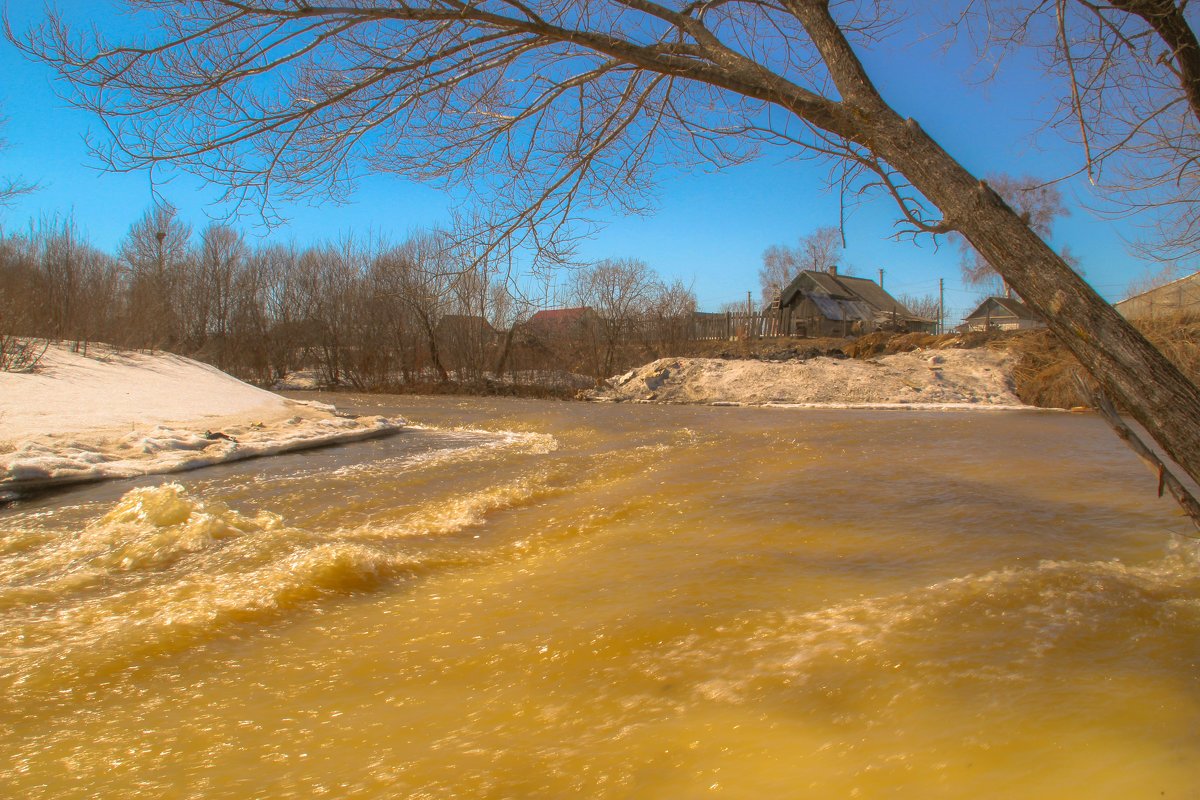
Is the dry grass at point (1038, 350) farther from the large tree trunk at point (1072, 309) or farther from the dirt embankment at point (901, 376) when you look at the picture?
the large tree trunk at point (1072, 309)

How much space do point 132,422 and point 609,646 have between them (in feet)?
27.4

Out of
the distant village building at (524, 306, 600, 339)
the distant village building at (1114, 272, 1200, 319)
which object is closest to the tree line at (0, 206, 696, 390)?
the distant village building at (524, 306, 600, 339)

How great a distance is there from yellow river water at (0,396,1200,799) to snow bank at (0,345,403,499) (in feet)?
3.76

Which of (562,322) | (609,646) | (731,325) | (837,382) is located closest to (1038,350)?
(837,382)

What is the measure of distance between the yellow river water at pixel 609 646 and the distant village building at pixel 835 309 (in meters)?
31.5

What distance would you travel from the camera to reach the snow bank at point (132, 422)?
686 cm

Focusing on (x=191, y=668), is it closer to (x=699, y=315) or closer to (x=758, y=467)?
(x=758, y=467)

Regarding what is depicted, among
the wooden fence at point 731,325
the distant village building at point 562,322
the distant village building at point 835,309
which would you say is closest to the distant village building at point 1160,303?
the distant village building at point 562,322

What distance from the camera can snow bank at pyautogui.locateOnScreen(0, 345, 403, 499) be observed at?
6859 mm

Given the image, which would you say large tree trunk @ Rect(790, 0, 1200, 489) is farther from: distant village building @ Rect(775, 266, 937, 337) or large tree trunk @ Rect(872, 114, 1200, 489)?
distant village building @ Rect(775, 266, 937, 337)

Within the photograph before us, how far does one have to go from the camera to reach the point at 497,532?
5.02 m

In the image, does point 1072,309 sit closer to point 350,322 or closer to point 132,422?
point 132,422

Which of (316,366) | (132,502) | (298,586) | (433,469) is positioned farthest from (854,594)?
(316,366)

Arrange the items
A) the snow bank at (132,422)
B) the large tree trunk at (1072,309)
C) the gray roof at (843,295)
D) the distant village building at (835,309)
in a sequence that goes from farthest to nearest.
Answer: the gray roof at (843,295)
the distant village building at (835,309)
the snow bank at (132,422)
the large tree trunk at (1072,309)
